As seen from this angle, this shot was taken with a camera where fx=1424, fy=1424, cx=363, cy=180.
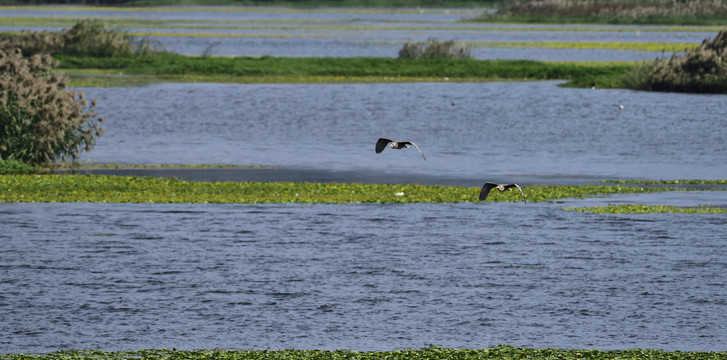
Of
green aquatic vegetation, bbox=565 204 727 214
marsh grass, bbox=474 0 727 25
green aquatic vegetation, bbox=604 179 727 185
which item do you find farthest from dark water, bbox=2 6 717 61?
green aquatic vegetation, bbox=565 204 727 214

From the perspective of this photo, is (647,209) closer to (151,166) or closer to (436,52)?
(151,166)

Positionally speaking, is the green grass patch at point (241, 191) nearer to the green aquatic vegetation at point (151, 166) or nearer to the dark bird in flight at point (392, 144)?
the green aquatic vegetation at point (151, 166)

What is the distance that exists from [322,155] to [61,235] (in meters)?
14.6

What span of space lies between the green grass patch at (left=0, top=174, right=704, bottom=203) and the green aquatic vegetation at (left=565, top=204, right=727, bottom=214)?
1.53 meters

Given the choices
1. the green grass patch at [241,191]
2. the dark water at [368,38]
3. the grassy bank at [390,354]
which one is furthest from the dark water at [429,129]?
the dark water at [368,38]

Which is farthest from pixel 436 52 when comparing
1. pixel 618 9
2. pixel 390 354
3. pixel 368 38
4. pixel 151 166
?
pixel 618 9

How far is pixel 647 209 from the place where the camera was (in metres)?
25.9

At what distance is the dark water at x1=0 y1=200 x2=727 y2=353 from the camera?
1565cm

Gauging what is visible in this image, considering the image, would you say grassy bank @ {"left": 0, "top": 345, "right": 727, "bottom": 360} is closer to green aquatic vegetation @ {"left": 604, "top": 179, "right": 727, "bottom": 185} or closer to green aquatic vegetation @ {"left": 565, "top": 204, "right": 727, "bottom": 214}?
green aquatic vegetation @ {"left": 565, "top": 204, "right": 727, "bottom": 214}

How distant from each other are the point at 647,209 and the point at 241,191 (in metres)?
7.94

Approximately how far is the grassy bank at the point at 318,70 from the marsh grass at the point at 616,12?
5809cm

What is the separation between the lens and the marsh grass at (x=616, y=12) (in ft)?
433

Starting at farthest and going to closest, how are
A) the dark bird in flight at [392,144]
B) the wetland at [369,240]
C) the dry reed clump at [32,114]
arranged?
the dry reed clump at [32,114] → the dark bird in flight at [392,144] → the wetland at [369,240]

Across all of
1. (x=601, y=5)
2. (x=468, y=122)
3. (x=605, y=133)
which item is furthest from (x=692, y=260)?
(x=601, y=5)
